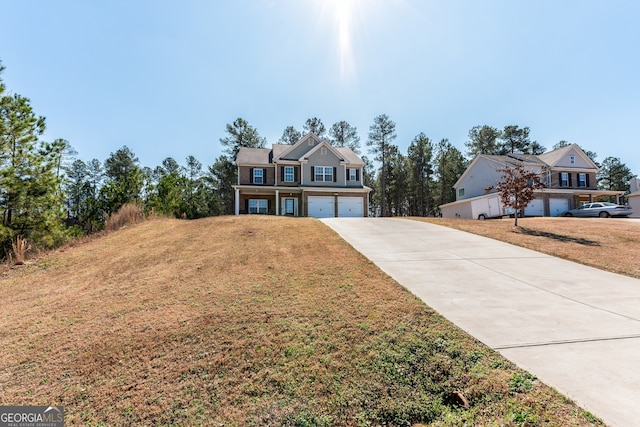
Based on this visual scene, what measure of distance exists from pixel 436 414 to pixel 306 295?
2940 millimetres

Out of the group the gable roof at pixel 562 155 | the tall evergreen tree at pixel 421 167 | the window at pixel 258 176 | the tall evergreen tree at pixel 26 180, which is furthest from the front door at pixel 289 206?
the gable roof at pixel 562 155

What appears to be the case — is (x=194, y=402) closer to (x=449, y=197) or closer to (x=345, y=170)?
(x=345, y=170)

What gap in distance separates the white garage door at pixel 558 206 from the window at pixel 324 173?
20.3 meters

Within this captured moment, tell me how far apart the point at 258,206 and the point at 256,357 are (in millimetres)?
21937

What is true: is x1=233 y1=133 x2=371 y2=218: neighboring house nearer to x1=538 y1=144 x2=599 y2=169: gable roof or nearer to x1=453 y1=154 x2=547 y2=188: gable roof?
x1=453 y1=154 x2=547 y2=188: gable roof

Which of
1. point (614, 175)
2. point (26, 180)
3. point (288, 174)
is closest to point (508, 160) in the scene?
point (288, 174)

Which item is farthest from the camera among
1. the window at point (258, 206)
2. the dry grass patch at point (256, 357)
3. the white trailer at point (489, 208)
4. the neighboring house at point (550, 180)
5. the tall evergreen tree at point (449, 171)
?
the tall evergreen tree at point (449, 171)

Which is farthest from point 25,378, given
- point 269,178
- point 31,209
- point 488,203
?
point 488,203

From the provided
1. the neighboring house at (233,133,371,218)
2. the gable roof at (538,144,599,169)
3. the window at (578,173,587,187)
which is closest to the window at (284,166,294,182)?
the neighboring house at (233,133,371,218)

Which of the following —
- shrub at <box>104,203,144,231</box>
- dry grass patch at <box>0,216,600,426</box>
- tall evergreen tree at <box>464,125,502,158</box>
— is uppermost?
tall evergreen tree at <box>464,125,502,158</box>

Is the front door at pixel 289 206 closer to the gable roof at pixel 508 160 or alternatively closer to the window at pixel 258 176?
the window at pixel 258 176

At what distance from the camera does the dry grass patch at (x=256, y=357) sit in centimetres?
278

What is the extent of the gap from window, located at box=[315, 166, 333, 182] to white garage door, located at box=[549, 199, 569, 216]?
20295mm

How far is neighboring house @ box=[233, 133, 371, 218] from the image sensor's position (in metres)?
24.2
